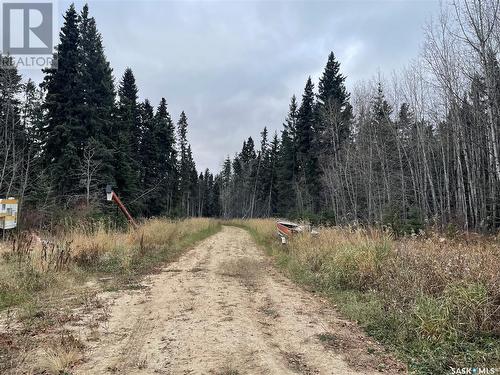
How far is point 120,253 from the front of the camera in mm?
9969

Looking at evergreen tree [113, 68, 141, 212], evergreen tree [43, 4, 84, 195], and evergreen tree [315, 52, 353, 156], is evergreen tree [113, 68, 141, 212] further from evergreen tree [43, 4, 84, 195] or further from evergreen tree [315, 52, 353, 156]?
evergreen tree [315, 52, 353, 156]

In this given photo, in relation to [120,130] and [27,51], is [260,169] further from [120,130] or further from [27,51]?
[27,51]

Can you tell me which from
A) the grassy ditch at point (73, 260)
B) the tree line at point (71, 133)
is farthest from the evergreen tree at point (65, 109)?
the grassy ditch at point (73, 260)

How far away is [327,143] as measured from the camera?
33125 millimetres

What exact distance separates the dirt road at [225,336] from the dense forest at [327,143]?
7.17m

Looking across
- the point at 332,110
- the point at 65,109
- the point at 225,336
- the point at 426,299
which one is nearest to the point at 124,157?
the point at 65,109

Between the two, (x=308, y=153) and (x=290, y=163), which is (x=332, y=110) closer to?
(x=308, y=153)

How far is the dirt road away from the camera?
3.56m

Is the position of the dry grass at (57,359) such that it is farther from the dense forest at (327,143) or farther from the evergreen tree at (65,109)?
the evergreen tree at (65,109)

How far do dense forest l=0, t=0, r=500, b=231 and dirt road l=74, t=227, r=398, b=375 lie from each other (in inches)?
282

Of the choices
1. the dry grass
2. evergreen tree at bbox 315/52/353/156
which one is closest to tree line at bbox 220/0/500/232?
evergreen tree at bbox 315/52/353/156

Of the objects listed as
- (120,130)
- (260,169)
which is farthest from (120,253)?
(260,169)

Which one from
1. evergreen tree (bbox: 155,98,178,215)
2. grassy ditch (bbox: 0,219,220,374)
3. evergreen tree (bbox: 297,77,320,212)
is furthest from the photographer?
evergreen tree (bbox: 155,98,178,215)

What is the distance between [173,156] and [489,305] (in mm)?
41794
